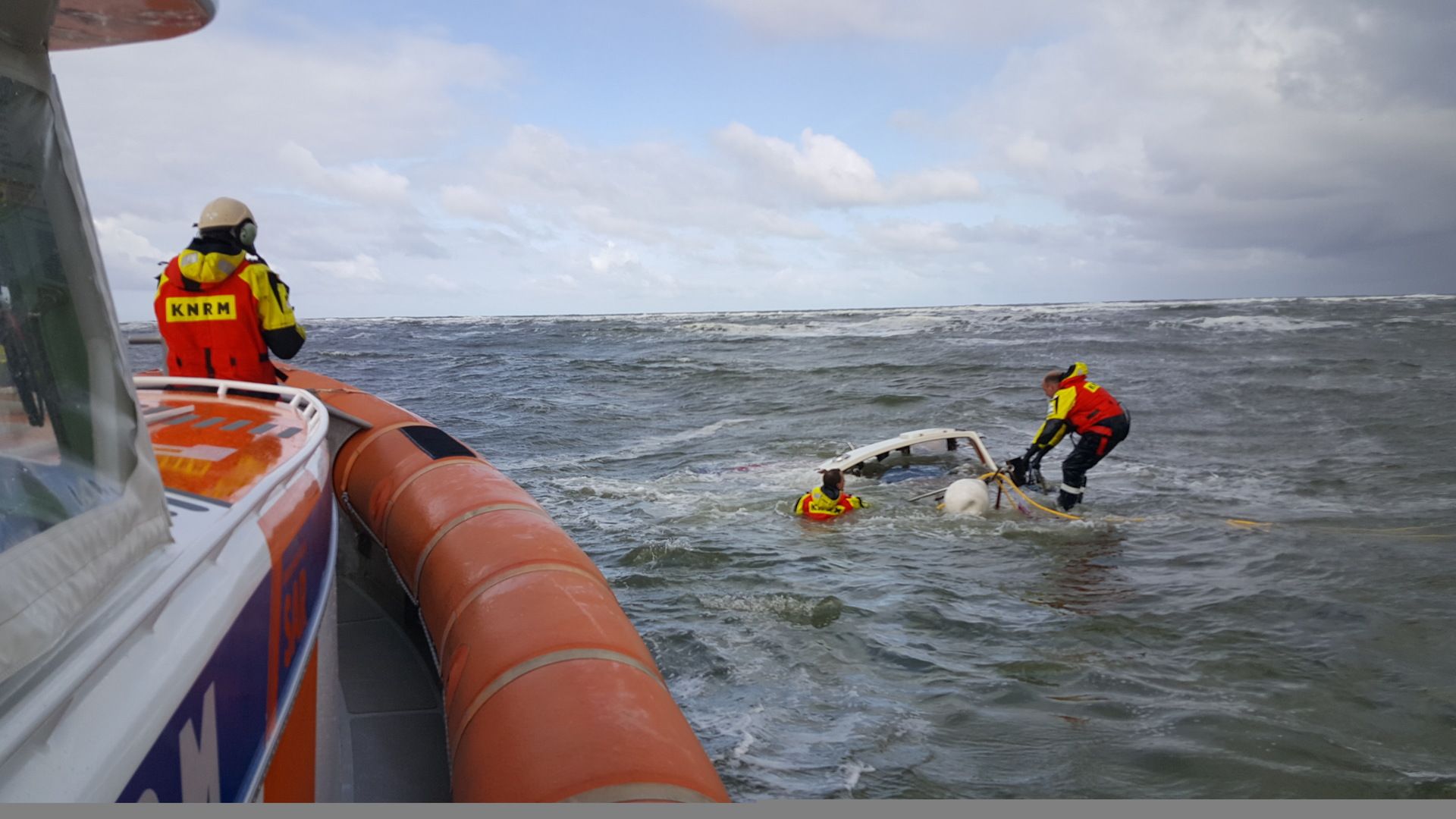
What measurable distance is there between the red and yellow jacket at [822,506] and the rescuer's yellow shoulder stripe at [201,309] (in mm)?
6117

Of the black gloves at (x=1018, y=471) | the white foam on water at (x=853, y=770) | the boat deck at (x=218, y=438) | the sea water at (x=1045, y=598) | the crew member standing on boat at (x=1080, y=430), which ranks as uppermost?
the boat deck at (x=218, y=438)

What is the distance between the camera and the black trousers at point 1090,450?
33.0ft

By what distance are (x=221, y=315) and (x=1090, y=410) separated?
8.52m

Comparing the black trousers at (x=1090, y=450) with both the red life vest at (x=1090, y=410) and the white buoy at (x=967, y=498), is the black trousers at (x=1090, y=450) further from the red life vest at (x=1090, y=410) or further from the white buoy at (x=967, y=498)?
the white buoy at (x=967, y=498)

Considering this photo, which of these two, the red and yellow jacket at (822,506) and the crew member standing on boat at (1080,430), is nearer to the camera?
the red and yellow jacket at (822,506)

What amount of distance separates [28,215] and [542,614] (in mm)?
2033

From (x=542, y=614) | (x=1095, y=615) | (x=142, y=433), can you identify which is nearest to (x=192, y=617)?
(x=142, y=433)

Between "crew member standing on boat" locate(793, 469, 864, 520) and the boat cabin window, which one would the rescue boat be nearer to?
the boat cabin window

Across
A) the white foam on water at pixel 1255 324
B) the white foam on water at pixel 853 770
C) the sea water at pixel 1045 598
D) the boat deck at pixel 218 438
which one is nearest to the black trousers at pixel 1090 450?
the sea water at pixel 1045 598

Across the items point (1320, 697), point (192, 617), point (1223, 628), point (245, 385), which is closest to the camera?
point (192, 617)

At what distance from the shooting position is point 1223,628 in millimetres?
Answer: 6656

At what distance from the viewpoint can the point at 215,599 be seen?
1.87 m

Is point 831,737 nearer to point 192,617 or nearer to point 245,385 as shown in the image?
point 245,385

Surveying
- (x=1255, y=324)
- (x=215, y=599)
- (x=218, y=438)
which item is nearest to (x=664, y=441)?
(x=218, y=438)
